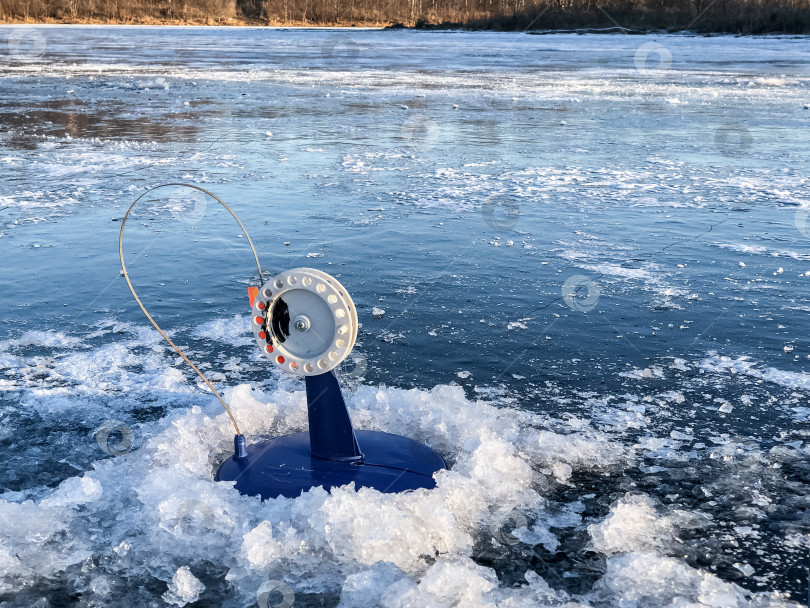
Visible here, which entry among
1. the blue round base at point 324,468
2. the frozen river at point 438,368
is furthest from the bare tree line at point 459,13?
the blue round base at point 324,468

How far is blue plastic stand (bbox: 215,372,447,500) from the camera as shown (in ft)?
11.1

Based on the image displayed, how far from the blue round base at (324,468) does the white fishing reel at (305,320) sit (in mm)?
447

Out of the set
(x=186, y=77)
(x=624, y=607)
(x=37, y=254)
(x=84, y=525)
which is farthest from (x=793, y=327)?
(x=186, y=77)

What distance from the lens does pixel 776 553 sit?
9.98 feet

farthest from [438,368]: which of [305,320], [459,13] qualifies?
[459,13]

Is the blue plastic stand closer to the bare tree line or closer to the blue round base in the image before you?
the blue round base

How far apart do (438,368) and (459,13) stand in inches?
3063

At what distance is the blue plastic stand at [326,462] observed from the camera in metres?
3.39

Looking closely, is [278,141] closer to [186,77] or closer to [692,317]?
[692,317]

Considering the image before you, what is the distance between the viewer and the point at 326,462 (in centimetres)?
353

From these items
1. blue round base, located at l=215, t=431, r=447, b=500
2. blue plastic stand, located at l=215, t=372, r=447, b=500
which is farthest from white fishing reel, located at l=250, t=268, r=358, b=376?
blue round base, located at l=215, t=431, r=447, b=500

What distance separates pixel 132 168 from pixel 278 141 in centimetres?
272

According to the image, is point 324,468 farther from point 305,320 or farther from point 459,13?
point 459,13

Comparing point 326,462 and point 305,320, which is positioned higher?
point 305,320
